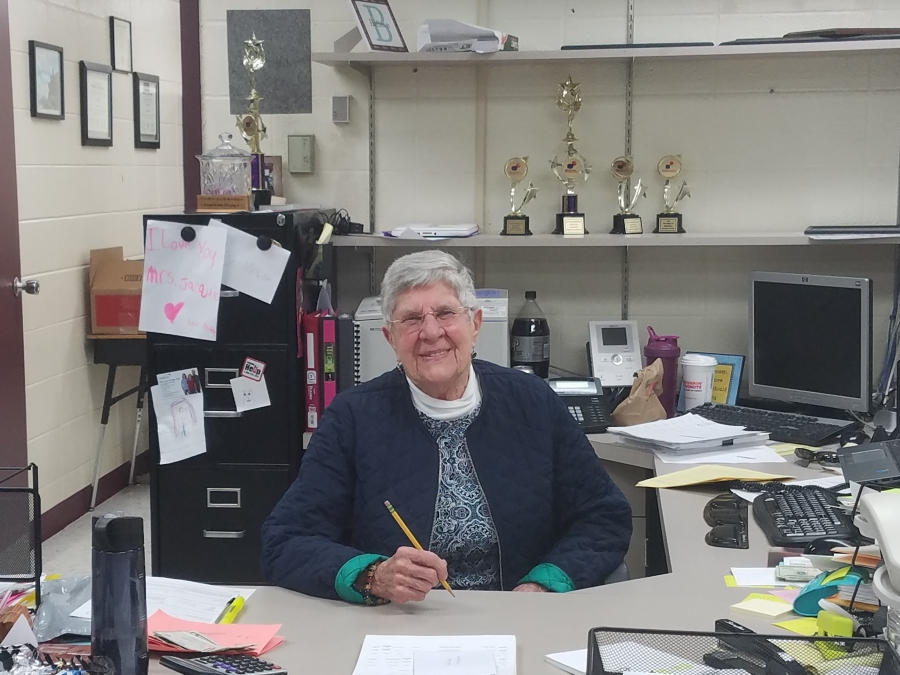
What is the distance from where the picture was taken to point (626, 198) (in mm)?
3307

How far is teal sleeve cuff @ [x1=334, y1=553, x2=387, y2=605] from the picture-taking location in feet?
5.52

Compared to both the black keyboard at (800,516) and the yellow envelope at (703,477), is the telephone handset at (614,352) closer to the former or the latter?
the yellow envelope at (703,477)

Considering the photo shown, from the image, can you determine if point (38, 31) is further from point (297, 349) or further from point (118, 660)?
point (118, 660)

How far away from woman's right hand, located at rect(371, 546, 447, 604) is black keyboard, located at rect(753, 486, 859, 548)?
726 millimetres

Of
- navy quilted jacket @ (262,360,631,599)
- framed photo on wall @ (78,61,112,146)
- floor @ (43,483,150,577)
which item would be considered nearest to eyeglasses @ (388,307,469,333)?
navy quilted jacket @ (262,360,631,599)

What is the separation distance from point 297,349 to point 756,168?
160 cm

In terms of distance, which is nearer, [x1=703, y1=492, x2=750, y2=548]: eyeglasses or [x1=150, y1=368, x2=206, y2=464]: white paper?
[x1=703, y1=492, x2=750, y2=548]: eyeglasses

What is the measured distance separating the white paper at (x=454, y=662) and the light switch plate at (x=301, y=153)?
2.24m

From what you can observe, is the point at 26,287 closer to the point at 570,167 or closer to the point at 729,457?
the point at 570,167

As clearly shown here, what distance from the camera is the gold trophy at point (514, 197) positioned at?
3.25 m

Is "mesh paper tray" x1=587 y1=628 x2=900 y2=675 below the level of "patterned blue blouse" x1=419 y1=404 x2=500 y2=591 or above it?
above

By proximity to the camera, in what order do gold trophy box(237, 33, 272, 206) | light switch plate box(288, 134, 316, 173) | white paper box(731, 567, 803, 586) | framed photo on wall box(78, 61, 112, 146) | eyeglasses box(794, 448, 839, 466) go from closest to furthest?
white paper box(731, 567, 803, 586), eyeglasses box(794, 448, 839, 466), gold trophy box(237, 33, 272, 206), light switch plate box(288, 134, 316, 173), framed photo on wall box(78, 61, 112, 146)

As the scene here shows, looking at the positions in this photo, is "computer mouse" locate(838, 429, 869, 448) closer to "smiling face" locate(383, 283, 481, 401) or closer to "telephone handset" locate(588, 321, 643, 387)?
"telephone handset" locate(588, 321, 643, 387)

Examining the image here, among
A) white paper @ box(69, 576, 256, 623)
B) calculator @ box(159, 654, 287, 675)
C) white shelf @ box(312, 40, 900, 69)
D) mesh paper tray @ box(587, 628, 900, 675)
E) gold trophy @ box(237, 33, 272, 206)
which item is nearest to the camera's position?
mesh paper tray @ box(587, 628, 900, 675)
